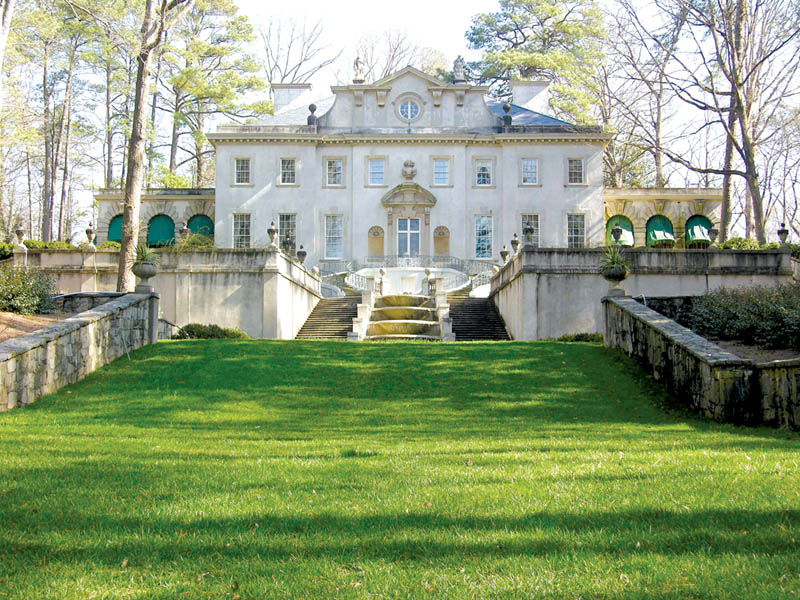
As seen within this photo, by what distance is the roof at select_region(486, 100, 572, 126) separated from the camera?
135 ft

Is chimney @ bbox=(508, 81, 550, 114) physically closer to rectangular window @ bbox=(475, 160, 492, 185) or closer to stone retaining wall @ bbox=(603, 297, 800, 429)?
rectangular window @ bbox=(475, 160, 492, 185)

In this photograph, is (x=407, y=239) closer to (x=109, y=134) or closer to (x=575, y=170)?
(x=575, y=170)

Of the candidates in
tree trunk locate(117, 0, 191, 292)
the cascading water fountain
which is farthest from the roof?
tree trunk locate(117, 0, 191, 292)

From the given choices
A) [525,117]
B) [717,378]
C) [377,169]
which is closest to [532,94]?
[525,117]

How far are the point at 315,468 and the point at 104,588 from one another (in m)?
2.79

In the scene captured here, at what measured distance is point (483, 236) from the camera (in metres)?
40.3

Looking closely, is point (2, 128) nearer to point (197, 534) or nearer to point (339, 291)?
point (339, 291)

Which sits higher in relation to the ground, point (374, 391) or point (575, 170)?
point (575, 170)

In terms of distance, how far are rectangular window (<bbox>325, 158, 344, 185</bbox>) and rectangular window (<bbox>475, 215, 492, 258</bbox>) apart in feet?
26.0

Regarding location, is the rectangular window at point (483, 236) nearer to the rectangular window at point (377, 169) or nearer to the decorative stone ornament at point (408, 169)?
the decorative stone ornament at point (408, 169)

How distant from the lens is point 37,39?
3841 cm

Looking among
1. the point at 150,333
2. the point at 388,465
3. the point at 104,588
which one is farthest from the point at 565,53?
the point at 104,588

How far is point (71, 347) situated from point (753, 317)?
42.4ft

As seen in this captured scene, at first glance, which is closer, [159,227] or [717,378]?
[717,378]
